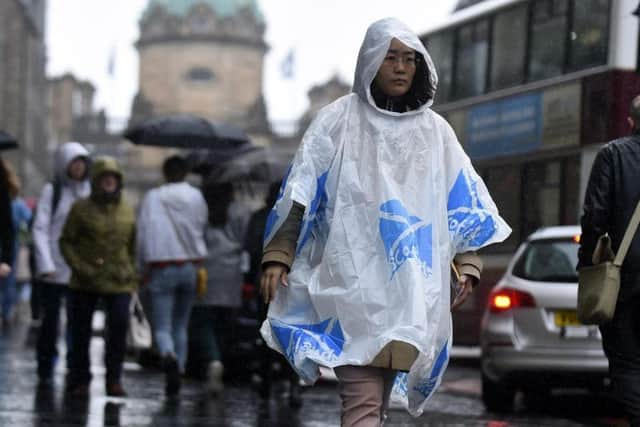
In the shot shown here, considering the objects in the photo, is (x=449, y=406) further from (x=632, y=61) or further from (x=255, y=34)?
(x=255, y=34)

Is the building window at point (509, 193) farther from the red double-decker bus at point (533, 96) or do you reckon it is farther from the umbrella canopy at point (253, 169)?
the umbrella canopy at point (253, 169)

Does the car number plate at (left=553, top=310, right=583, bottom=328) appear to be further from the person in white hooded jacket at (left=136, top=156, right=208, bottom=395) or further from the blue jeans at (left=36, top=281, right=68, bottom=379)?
the blue jeans at (left=36, top=281, right=68, bottom=379)

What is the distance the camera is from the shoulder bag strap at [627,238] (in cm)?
668

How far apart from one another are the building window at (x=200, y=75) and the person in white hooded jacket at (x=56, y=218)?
314ft

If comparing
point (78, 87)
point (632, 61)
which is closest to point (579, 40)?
point (632, 61)

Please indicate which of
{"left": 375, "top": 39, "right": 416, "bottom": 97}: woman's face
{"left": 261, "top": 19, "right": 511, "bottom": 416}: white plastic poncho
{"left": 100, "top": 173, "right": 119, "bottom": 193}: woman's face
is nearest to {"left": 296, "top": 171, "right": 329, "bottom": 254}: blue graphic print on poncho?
{"left": 261, "top": 19, "right": 511, "bottom": 416}: white plastic poncho

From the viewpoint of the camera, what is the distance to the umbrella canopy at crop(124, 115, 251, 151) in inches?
685

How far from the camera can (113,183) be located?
1195 cm

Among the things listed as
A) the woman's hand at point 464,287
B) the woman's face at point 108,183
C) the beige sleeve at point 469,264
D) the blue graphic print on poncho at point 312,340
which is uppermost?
the woman's face at point 108,183

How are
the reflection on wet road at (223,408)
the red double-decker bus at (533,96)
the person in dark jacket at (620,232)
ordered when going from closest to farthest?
the person in dark jacket at (620,232) → the reflection on wet road at (223,408) → the red double-decker bus at (533,96)

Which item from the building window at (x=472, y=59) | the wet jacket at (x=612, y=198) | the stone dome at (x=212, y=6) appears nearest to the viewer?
the wet jacket at (x=612, y=198)

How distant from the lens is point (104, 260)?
11852 mm

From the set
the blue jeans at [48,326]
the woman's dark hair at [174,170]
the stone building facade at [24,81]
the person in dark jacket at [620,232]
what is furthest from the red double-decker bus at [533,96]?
the stone building facade at [24,81]

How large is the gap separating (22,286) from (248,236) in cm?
1576
